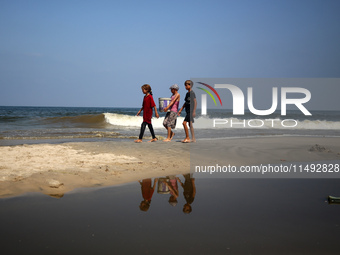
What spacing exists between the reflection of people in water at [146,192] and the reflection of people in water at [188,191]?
17.0 inches

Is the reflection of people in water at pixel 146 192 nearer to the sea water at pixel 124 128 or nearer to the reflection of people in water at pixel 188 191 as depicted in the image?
the reflection of people in water at pixel 188 191

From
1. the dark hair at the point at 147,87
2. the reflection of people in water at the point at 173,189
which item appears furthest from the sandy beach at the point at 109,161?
the dark hair at the point at 147,87

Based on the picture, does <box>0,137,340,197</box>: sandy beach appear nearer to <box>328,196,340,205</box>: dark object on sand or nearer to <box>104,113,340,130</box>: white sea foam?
<box>328,196,340,205</box>: dark object on sand

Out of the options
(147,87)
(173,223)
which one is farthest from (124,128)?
(173,223)

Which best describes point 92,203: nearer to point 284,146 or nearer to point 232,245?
point 232,245

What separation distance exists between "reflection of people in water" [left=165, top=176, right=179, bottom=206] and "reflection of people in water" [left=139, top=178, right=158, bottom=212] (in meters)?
0.23

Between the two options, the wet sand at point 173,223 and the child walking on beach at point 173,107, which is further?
the child walking on beach at point 173,107

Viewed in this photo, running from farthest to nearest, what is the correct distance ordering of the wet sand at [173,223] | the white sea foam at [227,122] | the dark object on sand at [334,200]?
the white sea foam at [227,122], the dark object on sand at [334,200], the wet sand at [173,223]

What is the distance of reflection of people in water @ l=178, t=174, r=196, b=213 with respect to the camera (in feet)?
11.6

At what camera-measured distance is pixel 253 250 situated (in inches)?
96.7

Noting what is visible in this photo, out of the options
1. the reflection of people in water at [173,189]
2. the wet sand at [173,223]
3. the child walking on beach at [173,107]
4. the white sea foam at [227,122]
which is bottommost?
the white sea foam at [227,122]

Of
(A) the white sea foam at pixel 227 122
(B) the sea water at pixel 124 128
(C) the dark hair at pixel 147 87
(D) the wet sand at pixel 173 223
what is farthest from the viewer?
(A) the white sea foam at pixel 227 122

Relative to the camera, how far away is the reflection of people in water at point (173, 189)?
148 inches

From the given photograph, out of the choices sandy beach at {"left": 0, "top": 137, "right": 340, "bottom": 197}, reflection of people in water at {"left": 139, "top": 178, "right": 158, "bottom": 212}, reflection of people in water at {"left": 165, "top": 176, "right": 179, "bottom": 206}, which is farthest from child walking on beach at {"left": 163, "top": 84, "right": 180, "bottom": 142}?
reflection of people in water at {"left": 139, "top": 178, "right": 158, "bottom": 212}
